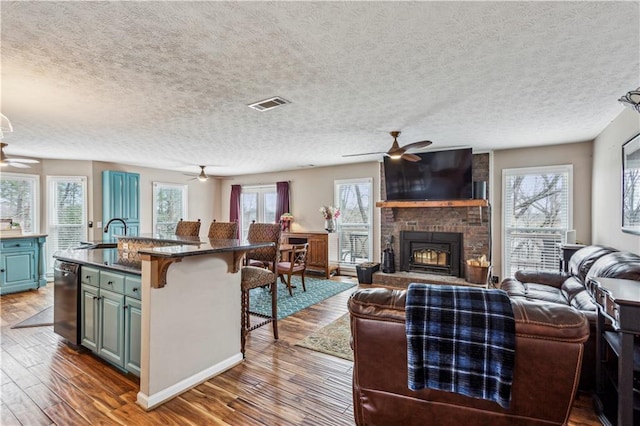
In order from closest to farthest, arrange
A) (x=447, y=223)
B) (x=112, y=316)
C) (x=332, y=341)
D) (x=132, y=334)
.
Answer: (x=132, y=334), (x=112, y=316), (x=332, y=341), (x=447, y=223)

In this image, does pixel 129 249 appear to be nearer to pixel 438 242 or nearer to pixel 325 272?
pixel 325 272

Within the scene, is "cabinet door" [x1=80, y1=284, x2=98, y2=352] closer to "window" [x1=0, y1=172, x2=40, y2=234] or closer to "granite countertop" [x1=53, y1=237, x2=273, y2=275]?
"granite countertop" [x1=53, y1=237, x2=273, y2=275]

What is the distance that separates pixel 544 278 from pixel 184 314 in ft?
13.3

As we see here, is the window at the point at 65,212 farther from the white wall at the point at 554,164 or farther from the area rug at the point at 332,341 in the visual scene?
the white wall at the point at 554,164

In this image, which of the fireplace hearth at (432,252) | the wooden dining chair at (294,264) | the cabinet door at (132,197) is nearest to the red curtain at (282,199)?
the wooden dining chair at (294,264)

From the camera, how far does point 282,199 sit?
8047 mm

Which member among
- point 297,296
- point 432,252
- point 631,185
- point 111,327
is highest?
point 631,185

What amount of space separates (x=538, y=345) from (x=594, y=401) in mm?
1527

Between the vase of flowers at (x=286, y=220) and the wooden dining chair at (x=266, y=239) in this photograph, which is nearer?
the wooden dining chair at (x=266, y=239)

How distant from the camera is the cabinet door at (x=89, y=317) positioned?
9.55ft

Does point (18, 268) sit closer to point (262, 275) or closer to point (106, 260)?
point (106, 260)

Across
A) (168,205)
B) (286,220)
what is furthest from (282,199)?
(168,205)

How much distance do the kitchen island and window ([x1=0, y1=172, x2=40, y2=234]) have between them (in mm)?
4283

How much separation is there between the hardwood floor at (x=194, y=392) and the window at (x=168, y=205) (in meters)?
4.64
